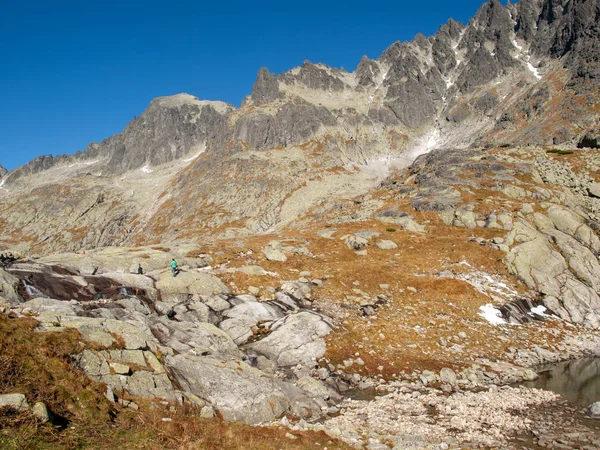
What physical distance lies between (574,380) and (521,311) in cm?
1098

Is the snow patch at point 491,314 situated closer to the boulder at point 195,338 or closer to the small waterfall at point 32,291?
the boulder at point 195,338

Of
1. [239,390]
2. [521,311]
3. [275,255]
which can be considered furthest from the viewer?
[275,255]

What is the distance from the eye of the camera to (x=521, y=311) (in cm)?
3372

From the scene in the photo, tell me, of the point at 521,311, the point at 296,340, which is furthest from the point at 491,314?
the point at 296,340

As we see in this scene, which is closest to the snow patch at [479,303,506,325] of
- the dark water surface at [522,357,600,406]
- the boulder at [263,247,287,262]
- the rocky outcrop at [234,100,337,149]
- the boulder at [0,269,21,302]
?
the dark water surface at [522,357,600,406]

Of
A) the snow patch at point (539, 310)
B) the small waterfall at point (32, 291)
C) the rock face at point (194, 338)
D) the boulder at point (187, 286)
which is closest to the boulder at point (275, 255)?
the rock face at point (194, 338)

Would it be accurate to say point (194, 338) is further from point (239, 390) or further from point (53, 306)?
point (53, 306)

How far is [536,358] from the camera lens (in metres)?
26.9

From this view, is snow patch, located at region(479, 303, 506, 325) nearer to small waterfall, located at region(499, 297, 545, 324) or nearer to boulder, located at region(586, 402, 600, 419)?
small waterfall, located at region(499, 297, 545, 324)

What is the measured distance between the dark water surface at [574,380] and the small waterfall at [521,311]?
583 cm

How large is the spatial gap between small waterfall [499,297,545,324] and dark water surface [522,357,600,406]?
5833 mm

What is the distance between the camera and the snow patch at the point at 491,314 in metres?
31.8

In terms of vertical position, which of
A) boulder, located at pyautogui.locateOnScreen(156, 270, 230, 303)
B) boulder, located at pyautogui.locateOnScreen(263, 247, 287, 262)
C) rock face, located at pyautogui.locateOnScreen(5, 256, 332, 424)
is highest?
boulder, located at pyautogui.locateOnScreen(263, 247, 287, 262)

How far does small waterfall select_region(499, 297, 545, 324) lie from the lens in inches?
1283
